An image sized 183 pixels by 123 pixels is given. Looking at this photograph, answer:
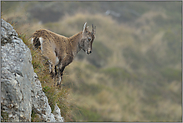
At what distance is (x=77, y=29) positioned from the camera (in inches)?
1650

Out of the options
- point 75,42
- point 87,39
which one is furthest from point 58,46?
point 87,39

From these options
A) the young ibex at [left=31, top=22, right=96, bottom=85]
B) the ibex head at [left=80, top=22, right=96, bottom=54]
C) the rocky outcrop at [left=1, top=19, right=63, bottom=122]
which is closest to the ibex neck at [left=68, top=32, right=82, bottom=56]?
the young ibex at [left=31, top=22, right=96, bottom=85]

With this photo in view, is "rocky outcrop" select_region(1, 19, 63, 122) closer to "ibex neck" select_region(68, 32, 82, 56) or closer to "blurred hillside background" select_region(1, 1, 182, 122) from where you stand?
"ibex neck" select_region(68, 32, 82, 56)

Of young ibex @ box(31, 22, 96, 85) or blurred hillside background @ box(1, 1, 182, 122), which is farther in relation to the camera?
blurred hillside background @ box(1, 1, 182, 122)

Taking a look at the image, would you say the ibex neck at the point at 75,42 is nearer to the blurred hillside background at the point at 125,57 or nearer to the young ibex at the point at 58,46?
the young ibex at the point at 58,46

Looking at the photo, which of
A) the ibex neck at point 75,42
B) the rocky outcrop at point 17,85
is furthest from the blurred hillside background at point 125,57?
the rocky outcrop at point 17,85

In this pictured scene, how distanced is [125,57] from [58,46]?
38698mm

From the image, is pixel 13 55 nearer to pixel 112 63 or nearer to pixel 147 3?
pixel 112 63

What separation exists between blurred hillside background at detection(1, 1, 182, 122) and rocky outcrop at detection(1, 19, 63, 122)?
56.6 ft

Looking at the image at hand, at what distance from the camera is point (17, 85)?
487 cm

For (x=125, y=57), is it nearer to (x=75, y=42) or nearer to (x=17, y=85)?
(x=75, y=42)

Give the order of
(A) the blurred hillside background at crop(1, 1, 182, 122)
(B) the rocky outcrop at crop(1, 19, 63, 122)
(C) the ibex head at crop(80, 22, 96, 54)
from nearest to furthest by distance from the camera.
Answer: (B) the rocky outcrop at crop(1, 19, 63, 122), (C) the ibex head at crop(80, 22, 96, 54), (A) the blurred hillside background at crop(1, 1, 182, 122)

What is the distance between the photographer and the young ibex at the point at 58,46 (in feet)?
27.5

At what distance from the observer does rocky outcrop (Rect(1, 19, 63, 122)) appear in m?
4.71
